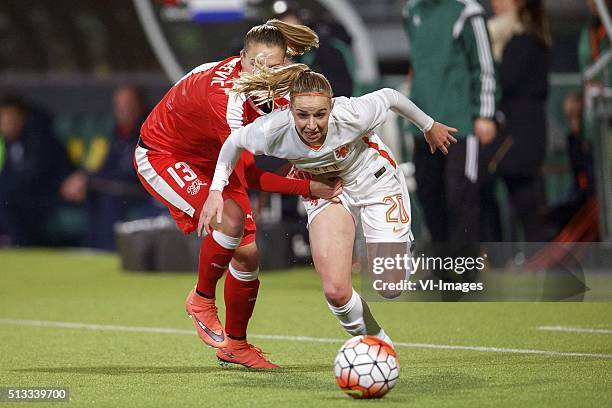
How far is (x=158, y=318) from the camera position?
969cm

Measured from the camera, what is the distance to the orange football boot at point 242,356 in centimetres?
709

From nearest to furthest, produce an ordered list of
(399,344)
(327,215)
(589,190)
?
(327,215) → (399,344) → (589,190)

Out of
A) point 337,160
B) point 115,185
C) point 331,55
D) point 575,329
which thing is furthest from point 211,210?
point 115,185

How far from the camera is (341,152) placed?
259 inches

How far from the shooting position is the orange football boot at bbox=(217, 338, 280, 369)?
7.09m

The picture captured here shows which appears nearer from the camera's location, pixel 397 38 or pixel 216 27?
pixel 216 27

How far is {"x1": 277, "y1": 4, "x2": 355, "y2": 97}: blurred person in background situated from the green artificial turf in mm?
1774

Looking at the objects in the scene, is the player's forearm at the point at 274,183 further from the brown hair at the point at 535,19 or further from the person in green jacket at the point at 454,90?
the brown hair at the point at 535,19

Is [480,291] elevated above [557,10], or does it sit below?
below

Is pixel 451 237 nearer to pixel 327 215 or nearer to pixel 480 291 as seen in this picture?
pixel 480 291

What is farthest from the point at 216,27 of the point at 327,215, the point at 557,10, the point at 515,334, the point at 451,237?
the point at 327,215

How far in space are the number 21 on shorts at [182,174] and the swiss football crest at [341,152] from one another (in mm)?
1027

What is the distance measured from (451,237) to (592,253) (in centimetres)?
154

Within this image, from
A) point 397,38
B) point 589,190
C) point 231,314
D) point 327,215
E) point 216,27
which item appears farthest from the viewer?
point 397,38
